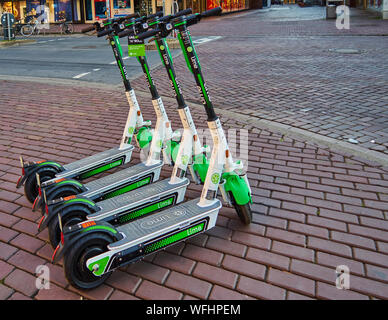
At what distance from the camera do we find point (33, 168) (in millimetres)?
3596

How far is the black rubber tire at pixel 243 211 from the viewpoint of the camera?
308cm

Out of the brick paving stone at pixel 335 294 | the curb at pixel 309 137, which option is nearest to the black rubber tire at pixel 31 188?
the brick paving stone at pixel 335 294

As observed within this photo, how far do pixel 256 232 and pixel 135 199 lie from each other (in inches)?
41.6

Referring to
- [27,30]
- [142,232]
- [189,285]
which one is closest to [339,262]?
[189,285]

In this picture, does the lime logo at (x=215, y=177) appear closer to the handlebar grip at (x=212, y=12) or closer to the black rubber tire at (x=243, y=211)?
the black rubber tire at (x=243, y=211)

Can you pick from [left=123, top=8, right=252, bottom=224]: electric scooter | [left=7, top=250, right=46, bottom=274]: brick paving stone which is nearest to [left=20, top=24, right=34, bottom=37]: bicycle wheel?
[left=123, top=8, right=252, bottom=224]: electric scooter

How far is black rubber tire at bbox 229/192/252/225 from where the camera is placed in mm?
3084

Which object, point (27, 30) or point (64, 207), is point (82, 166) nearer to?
point (64, 207)

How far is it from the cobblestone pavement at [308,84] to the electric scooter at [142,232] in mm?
2621
